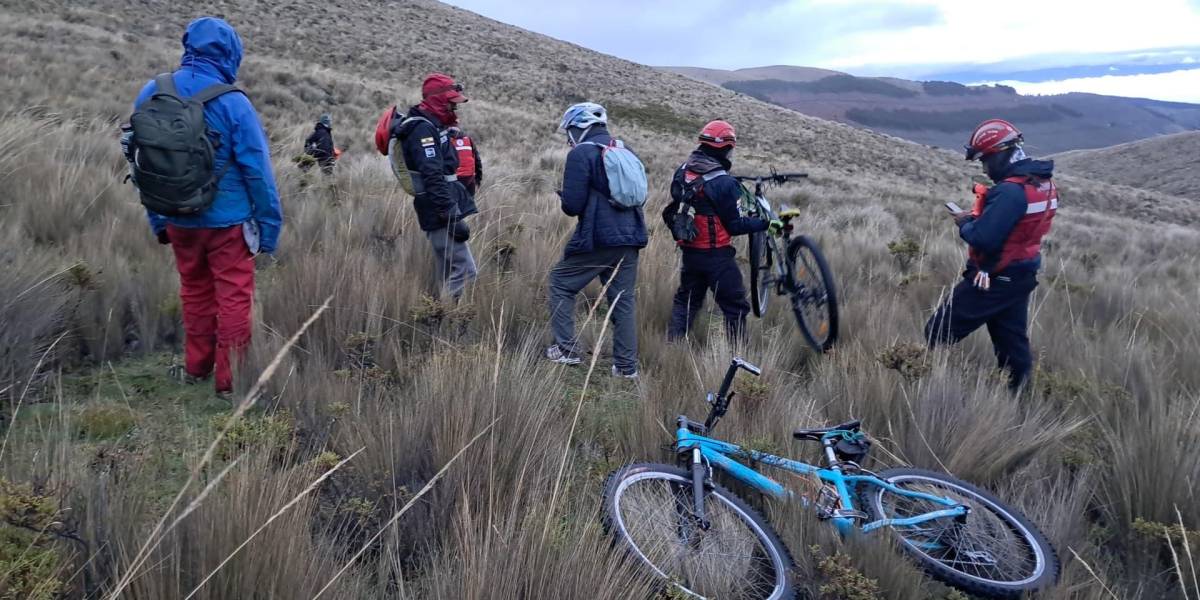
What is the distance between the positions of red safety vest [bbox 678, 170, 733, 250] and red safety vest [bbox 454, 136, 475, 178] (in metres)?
1.96

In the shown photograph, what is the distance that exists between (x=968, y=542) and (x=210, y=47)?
13.4ft

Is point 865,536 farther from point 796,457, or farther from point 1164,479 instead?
point 1164,479

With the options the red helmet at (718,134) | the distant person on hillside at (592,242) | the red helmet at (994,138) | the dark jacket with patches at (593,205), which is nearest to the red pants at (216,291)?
the distant person on hillside at (592,242)

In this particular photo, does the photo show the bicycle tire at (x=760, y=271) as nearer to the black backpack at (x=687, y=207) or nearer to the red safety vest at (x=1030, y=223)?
the black backpack at (x=687, y=207)

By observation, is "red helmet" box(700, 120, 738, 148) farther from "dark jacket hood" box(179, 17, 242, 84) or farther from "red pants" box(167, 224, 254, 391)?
"red pants" box(167, 224, 254, 391)

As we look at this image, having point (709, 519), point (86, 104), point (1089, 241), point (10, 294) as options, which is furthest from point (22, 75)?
point (1089, 241)

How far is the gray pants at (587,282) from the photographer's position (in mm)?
4957

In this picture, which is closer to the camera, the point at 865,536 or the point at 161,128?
the point at 865,536

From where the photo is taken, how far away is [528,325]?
5.31 m

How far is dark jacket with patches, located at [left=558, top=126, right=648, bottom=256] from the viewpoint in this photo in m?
4.84

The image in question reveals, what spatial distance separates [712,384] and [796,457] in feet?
2.45

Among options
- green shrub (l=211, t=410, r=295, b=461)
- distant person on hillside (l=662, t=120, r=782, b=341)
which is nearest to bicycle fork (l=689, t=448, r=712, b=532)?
green shrub (l=211, t=410, r=295, b=461)

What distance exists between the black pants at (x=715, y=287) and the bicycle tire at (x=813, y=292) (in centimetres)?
55

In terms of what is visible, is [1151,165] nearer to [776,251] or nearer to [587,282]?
[776,251]
